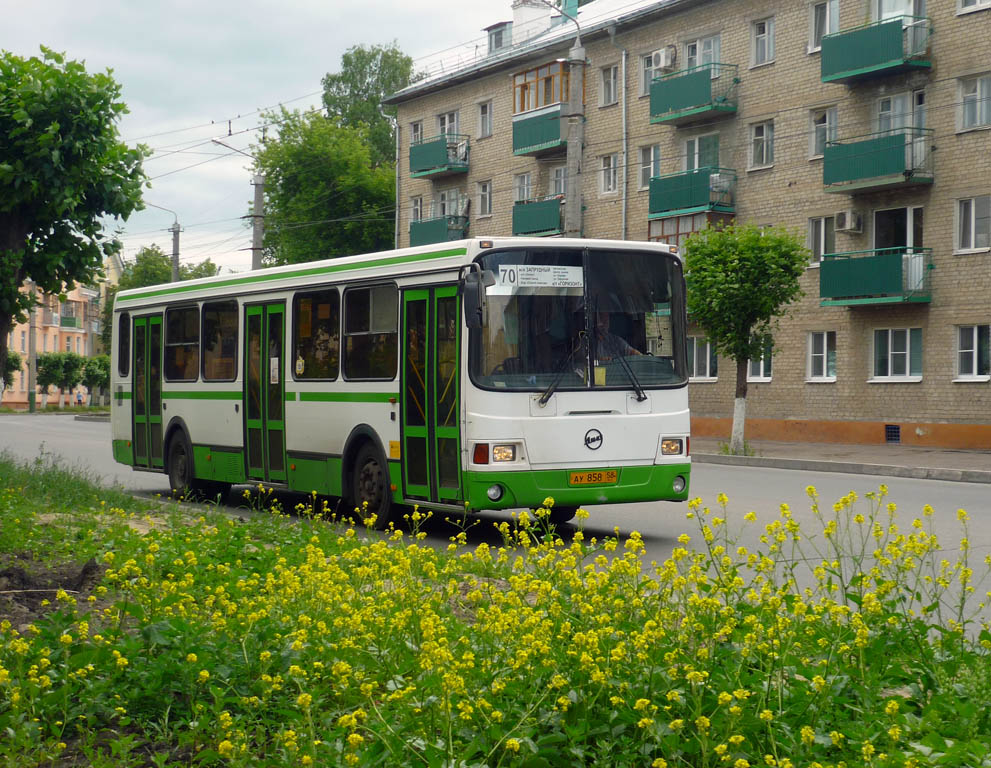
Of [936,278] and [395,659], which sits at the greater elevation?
[936,278]

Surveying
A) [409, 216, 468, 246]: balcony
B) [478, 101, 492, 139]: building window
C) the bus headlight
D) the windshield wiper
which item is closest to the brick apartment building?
[478, 101, 492, 139]: building window

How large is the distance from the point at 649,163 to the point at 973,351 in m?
13.6

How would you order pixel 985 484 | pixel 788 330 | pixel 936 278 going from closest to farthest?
pixel 985 484 < pixel 936 278 < pixel 788 330

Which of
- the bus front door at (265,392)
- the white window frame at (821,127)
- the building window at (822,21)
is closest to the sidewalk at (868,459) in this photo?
the white window frame at (821,127)

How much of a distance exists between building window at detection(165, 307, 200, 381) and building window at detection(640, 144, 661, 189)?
2556 centimetres

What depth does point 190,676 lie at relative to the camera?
4984 mm

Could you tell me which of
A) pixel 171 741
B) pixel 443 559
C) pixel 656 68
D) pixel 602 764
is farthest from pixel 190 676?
pixel 656 68

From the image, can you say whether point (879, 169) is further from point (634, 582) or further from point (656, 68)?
point (634, 582)

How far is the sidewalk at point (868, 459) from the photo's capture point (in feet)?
69.9

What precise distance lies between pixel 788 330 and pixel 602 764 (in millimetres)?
32547

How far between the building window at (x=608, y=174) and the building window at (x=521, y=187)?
3994 mm

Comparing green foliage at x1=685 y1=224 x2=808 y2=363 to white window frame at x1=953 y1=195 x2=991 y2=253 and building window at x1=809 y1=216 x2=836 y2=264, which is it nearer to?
white window frame at x1=953 y1=195 x2=991 y2=253

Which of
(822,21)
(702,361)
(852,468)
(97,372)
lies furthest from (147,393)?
(97,372)

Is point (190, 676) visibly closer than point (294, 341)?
Yes
